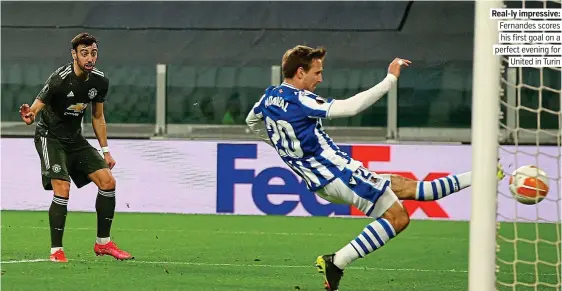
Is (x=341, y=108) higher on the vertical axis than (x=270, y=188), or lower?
higher

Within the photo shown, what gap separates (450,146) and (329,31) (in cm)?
360

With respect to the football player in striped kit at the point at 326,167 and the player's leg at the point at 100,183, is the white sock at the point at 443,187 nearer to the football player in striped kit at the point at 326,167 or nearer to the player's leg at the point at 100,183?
the football player in striped kit at the point at 326,167

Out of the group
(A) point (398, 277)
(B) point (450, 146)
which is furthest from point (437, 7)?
(A) point (398, 277)

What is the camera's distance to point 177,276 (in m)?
7.78

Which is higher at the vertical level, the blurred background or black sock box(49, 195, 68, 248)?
the blurred background

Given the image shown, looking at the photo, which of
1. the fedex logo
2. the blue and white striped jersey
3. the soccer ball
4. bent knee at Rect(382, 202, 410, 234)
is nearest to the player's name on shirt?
the blue and white striped jersey

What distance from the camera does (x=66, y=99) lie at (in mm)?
8805

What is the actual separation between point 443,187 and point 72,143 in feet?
10.4

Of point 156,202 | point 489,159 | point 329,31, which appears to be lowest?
point 156,202

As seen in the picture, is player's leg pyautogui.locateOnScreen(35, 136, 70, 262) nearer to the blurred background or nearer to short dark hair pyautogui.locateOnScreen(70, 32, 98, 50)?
short dark hair pyautogui.locateOnScreen(70, 32, 98, 50)

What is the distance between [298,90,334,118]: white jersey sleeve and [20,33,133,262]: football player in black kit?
7.55 feet

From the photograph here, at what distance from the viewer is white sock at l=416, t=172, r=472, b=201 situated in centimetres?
711

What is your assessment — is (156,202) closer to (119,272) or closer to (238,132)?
(238,132)

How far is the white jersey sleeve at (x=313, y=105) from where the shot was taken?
6793 mm
